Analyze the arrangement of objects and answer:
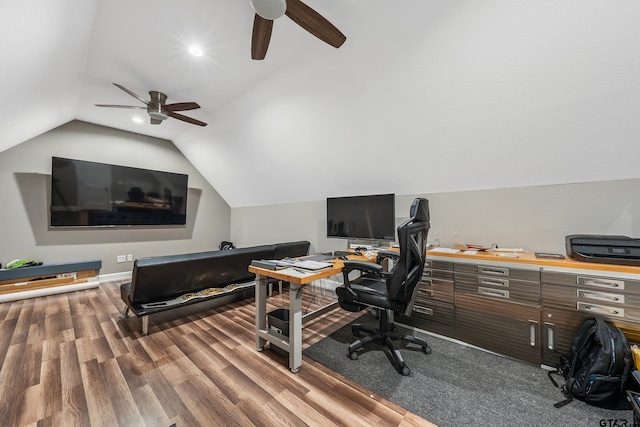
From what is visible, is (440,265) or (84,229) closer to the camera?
(440,265)

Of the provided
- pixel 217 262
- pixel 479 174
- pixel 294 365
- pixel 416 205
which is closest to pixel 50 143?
pixel 217 262

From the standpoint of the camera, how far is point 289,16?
1604 millimetres

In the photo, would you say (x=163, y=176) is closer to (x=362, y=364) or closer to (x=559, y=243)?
(x=362, y=364)

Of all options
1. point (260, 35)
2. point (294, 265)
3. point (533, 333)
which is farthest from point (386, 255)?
point (260, 35)

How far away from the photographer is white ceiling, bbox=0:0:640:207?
163 centimetres

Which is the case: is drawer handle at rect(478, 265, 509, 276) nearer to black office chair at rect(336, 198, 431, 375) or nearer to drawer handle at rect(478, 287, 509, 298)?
drawer handle at rect(478, 287, 509, 298)

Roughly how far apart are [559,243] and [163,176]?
6309mm

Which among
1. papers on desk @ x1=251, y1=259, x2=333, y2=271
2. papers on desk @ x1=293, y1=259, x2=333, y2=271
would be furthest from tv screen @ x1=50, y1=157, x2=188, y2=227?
papers on desk @ x1=293, y1=259, x2=333, y2=271

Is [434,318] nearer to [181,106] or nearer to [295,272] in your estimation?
[295,272]

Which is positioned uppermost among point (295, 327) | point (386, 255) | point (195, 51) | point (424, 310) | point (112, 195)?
point (195, 51)

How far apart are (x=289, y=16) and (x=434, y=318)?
2904mm

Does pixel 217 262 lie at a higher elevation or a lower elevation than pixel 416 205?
lower

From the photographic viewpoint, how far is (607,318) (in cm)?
167

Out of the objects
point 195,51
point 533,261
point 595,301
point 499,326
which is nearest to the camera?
point 595,301
